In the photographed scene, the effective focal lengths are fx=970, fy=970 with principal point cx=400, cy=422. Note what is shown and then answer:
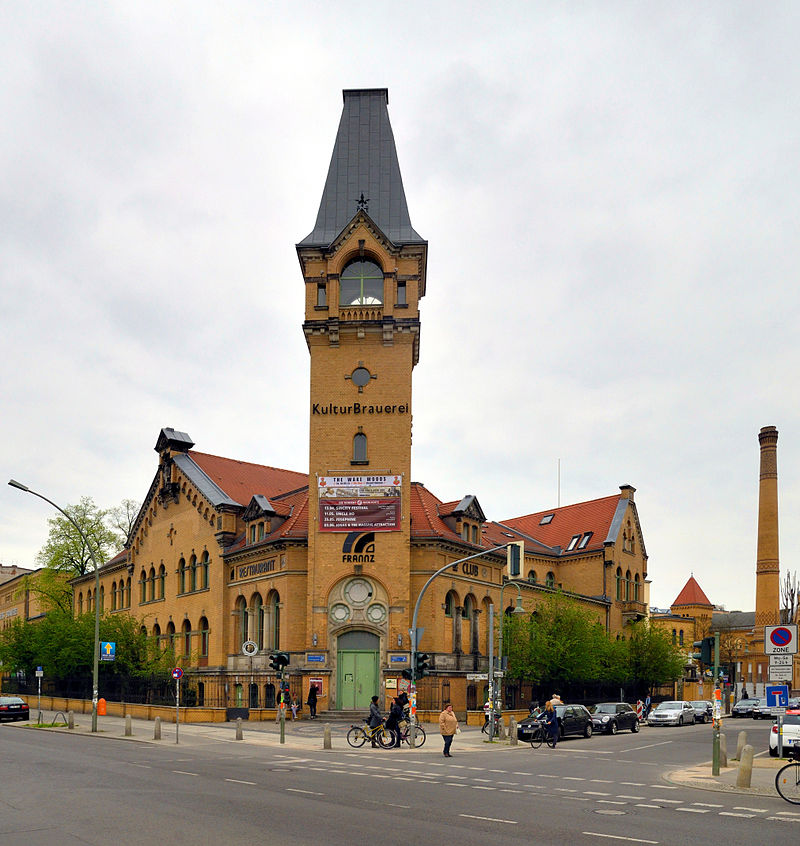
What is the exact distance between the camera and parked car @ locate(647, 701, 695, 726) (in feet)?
166

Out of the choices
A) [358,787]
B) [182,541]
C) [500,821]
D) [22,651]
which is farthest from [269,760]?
[22,651]

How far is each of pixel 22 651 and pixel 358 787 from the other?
5386 centimetres

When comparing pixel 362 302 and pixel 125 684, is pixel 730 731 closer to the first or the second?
pixel 362 302

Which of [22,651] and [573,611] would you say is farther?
[22,651]

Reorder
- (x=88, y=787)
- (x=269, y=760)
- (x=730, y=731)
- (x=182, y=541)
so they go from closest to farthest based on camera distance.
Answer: (x=88, y=787), (x=269, y=760), (x=730, y=731), (x=182, y=541)

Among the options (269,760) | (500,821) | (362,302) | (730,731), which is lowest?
(730,731)

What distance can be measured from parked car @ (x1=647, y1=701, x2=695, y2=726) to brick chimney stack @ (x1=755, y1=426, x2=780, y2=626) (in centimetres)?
3766

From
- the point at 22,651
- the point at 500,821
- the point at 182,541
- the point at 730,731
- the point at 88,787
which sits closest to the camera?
the point at 500,821

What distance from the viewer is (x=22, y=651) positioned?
66.5 metres

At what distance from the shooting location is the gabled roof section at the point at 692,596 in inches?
5039

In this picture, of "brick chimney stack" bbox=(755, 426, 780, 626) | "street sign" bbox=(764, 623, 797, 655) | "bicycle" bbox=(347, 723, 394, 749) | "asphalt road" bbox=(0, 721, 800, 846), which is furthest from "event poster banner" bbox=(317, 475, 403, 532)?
"brick chimney stack" bbox=(755, 426, 780, 626)

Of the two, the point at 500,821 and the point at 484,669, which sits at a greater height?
the point at 500,821

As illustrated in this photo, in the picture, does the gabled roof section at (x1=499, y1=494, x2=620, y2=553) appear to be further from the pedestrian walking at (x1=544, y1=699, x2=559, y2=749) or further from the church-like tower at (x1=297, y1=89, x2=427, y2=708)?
the pedestrian walking at (x1=544, y1=699, x2=559, y2=749)

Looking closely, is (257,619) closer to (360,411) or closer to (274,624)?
(274,624)
